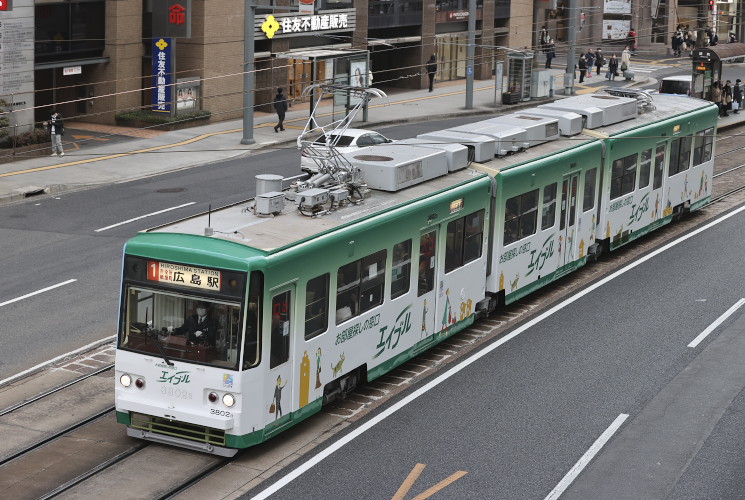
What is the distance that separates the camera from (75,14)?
42.1 m

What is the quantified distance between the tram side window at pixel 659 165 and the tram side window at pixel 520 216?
6.36 m

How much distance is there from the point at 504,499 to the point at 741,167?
2824 cm

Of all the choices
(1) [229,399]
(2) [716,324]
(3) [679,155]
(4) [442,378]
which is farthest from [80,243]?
(3) [679,155]

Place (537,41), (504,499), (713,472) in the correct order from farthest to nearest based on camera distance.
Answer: (537,41) → (713,472) → (504,499)

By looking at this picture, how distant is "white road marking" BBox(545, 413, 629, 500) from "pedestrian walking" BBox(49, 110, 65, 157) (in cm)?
2437

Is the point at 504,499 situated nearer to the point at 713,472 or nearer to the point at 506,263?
the point at 713,472

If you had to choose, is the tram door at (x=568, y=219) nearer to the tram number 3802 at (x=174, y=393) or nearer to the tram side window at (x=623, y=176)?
the tram side window at (x=623, y=176)

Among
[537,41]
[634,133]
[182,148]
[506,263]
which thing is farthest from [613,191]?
[537,41]

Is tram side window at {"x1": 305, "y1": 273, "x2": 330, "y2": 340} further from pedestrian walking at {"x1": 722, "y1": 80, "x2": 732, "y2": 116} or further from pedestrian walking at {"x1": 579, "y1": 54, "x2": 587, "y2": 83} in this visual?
pedestrian walking at {"x1": 579, "y1": 54, "x2": 587, "y2": 83}

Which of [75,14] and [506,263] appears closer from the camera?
[506,263]

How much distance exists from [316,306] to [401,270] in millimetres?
2429

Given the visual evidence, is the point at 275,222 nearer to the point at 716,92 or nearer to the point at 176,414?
the point at 176,414

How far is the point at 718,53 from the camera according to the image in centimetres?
5141

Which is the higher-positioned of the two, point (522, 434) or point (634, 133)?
point (634, 133)
